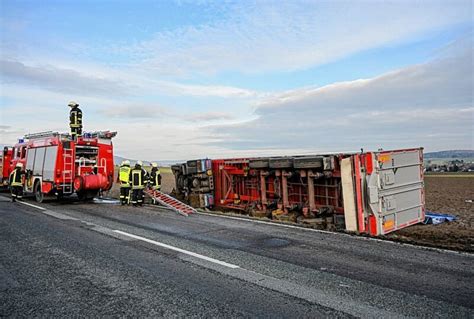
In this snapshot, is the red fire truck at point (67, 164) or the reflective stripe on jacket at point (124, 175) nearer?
the reflective stripe on jacket at point (124, 175)

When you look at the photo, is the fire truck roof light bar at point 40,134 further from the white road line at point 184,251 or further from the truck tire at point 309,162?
the truck tire at point 309,162

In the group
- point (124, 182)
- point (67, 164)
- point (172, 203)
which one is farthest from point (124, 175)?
point (172, 203)

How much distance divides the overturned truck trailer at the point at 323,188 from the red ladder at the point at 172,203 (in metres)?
0.89

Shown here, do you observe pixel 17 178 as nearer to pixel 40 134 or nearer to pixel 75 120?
pixel 40 134

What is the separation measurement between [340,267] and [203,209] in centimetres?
767

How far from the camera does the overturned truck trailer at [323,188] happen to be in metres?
8.00

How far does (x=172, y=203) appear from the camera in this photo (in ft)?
40.0

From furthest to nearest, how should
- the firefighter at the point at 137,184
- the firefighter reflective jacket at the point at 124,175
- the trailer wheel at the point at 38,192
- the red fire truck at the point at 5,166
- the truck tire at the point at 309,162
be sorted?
the red fire truck at the point at 5,166
the trailer wheel at the point at 38,192
the firefighter reflective jacket at the point at 124,175
the firefighter at the point at 137,184
the truck tire at the point at 309,162

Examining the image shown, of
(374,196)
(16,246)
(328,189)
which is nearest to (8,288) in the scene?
(16,246)

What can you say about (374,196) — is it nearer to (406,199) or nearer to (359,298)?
(406,199)

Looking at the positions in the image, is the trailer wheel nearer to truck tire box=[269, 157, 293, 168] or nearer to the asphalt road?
the asphalt road

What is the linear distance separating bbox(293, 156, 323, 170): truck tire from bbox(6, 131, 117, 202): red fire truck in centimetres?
820

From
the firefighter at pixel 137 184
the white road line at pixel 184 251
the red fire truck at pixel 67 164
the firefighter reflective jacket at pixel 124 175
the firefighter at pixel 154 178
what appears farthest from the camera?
the firefighter at pixel 154 178

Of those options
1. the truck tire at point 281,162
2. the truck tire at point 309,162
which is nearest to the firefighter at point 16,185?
the truck tire at point 281,162
